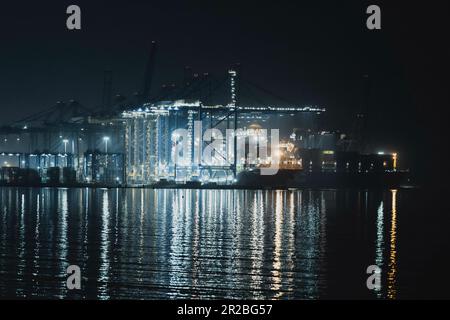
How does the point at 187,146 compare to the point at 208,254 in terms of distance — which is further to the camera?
the point at 187,146

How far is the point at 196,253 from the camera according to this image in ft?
85.0

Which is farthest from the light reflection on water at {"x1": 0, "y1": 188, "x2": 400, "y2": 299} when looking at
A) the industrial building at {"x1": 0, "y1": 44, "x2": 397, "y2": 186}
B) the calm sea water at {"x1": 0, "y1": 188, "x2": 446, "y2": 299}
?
the industrial building at {"x1": 0, "y1": 44, "x2": 397, "y2": 186}

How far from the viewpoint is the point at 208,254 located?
84.3ft

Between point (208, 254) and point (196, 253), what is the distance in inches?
17.6

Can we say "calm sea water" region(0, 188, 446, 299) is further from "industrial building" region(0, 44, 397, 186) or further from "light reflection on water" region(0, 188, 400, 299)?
"industrial building" region(0, 44, 397, 186)

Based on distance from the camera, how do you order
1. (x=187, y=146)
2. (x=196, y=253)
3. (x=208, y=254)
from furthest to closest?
1. (x=187, y=146)
2. (x=196, y=253)
3. (x=208, y=254)

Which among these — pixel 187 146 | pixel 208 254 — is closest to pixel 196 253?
pixel 208 254

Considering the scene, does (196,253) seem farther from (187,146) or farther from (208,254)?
(187,146)

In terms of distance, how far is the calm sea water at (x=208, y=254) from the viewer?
19.3 meters

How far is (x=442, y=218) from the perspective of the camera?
47250 mm

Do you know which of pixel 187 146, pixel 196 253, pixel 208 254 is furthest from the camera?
pixel 187 146

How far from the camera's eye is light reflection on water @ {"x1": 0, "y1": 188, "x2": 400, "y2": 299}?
19266mm

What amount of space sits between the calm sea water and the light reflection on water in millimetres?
30

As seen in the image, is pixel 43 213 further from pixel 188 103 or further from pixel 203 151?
pixel 203 151
